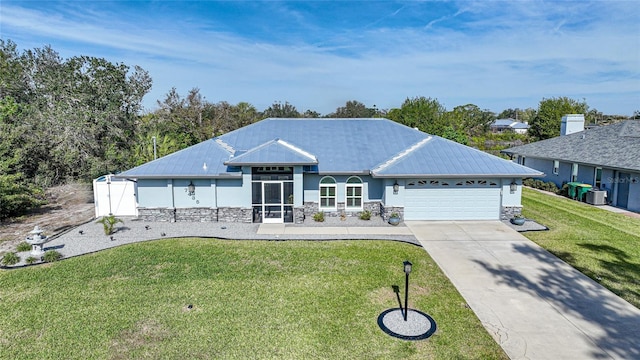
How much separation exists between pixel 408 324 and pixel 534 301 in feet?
11.6

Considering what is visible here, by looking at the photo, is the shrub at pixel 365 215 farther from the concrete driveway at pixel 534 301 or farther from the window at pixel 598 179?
the window at pixel 598 179

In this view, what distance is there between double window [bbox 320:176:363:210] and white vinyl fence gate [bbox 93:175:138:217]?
882 centimetres

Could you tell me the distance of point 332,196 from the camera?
17.0 meters

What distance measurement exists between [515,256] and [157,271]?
448 inches

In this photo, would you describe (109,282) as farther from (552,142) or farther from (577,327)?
(552,142)

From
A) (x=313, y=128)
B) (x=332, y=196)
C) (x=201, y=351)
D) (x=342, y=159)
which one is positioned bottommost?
(x=201, y=351)

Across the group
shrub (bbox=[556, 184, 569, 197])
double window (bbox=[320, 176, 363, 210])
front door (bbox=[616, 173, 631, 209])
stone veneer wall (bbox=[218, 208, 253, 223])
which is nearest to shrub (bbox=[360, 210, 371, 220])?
double window (bbox=[320, 176, 363, 210])

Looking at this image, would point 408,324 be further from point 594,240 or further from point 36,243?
point 36,243

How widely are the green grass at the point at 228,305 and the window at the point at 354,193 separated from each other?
467 centimetres

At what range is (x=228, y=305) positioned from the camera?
865 centimetres

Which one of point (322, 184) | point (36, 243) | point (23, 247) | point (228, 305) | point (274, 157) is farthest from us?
point (322, 184)

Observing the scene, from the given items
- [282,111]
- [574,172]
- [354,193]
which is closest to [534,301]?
[354,193]

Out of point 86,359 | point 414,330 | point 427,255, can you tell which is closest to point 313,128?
point 427,255

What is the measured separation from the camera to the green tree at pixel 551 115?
41000 millimetres
